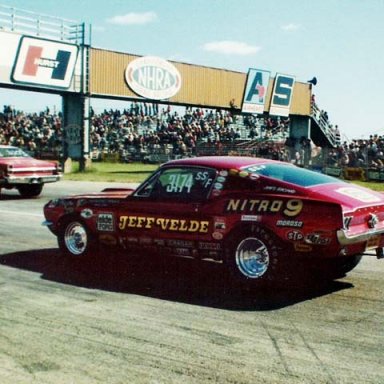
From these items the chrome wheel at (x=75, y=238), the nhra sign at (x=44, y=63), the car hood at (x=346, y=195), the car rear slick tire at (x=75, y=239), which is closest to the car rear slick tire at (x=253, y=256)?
the car hood at (x=346, y=195)

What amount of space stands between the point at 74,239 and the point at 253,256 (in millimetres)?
2654

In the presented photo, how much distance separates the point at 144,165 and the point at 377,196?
111 ft

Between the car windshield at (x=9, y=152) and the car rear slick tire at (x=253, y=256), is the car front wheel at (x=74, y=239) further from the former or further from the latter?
the car windshield at (x=9, y=152)

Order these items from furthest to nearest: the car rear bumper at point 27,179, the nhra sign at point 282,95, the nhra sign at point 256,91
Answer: the nhra sign at point 282,95, the nhra sign at point 256,91, the car rear bumper at point 27,179

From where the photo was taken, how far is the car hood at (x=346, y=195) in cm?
595

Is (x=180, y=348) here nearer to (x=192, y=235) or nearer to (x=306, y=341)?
(x=306, y=341)

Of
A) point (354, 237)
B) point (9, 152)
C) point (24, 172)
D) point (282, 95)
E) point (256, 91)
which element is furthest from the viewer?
point (282, 95)

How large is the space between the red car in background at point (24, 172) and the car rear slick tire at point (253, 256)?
446 inches

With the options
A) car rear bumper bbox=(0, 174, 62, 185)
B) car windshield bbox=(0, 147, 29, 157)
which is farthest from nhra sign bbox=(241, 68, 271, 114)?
car rear bumper bbox=(0, 174, 62, 185)

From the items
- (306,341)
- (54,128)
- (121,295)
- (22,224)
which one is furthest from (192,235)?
(54,128)

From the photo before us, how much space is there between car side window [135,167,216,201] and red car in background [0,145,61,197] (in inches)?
396

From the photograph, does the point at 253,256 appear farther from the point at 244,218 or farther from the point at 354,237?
the point at 354,237

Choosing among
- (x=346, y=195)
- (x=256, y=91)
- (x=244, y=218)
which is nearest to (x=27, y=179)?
(x=244, y=218)

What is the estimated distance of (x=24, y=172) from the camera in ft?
54.9
